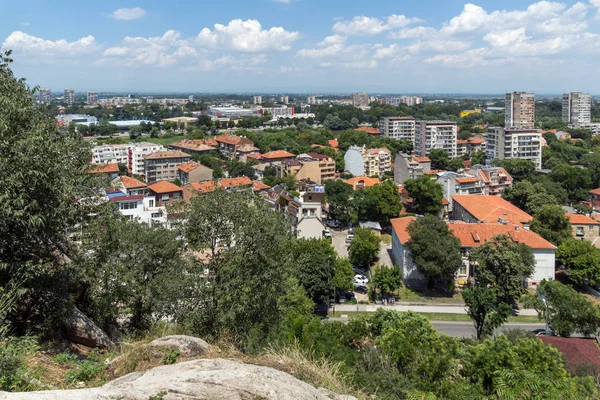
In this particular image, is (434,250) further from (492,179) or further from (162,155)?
(162,155)

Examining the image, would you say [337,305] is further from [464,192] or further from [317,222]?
[464,192]

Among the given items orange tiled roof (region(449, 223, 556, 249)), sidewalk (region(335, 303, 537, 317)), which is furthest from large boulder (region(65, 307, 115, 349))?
orange tiled roof (region(449, 223, 556, 249))

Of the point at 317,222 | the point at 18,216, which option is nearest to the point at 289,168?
the point at 317,222

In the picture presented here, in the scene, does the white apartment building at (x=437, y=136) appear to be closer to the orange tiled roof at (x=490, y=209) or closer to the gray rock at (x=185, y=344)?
the orange tiled roof at (x=490, y=209)

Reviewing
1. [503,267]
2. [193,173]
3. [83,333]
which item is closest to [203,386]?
[83,333]

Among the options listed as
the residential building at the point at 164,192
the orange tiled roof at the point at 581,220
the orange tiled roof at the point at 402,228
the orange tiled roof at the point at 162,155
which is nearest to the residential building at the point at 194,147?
the orange tiled roof at the point at 162,155

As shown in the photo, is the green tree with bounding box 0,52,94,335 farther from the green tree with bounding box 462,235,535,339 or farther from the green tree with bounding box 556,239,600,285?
the green tree with bounding box 556,239,600,285
